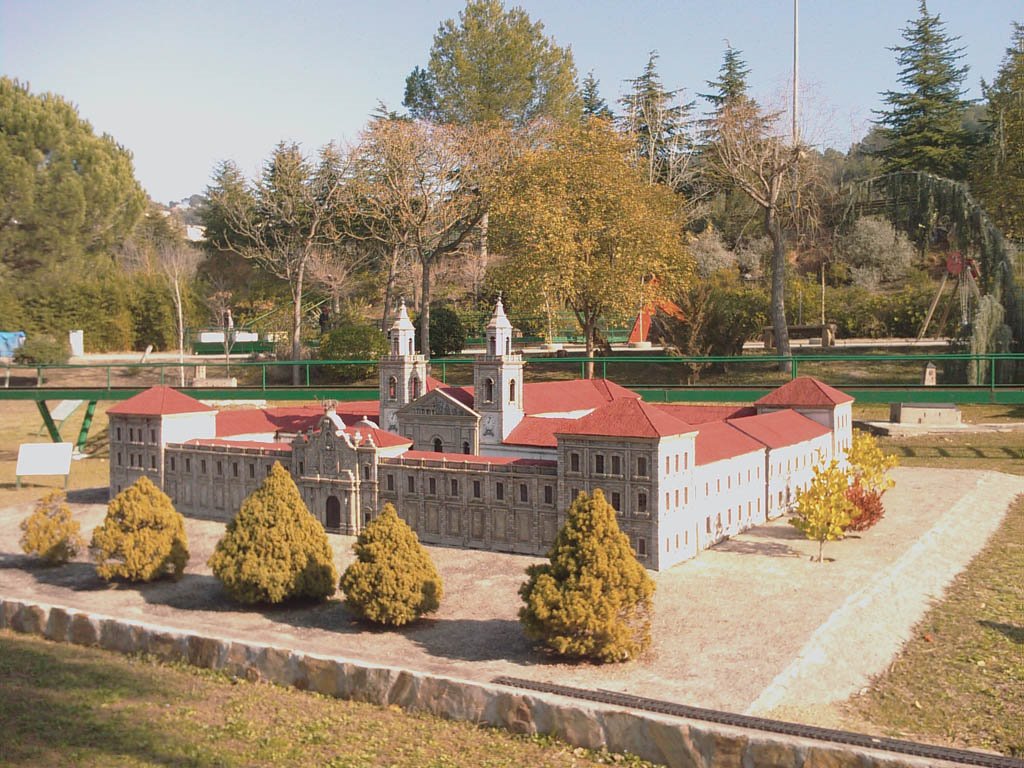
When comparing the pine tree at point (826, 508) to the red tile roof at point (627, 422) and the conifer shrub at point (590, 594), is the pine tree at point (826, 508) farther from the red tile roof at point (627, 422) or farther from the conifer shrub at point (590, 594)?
the conifer shrub at point (590, 594)

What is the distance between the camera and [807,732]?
20.1m

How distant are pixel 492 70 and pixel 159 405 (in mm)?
50978

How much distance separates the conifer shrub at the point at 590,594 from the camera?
86.3 feet

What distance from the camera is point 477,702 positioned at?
73.2 feet

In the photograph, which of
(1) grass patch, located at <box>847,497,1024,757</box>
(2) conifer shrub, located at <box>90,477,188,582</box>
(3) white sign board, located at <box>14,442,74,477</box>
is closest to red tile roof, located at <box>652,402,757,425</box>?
(1) grass patch, located at <box>847,497,1024,757</box>

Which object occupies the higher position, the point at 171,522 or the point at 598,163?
the point at 598,163

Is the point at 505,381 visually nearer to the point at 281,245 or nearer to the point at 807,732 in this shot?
the point at 807,732

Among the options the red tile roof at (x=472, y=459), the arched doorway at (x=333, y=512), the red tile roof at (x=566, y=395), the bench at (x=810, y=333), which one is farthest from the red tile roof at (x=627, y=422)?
the bench at (x=810, y=333)

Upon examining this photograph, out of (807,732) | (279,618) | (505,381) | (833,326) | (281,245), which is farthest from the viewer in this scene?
(281,245)

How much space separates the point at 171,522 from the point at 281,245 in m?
55.3

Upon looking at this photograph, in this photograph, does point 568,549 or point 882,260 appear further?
point 882,260

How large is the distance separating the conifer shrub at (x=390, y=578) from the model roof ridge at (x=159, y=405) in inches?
841

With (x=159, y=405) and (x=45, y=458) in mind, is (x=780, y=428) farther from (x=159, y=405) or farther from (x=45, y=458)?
(x=45, y=458)

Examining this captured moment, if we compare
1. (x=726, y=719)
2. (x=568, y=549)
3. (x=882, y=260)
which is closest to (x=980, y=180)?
(x=882, y=260)
